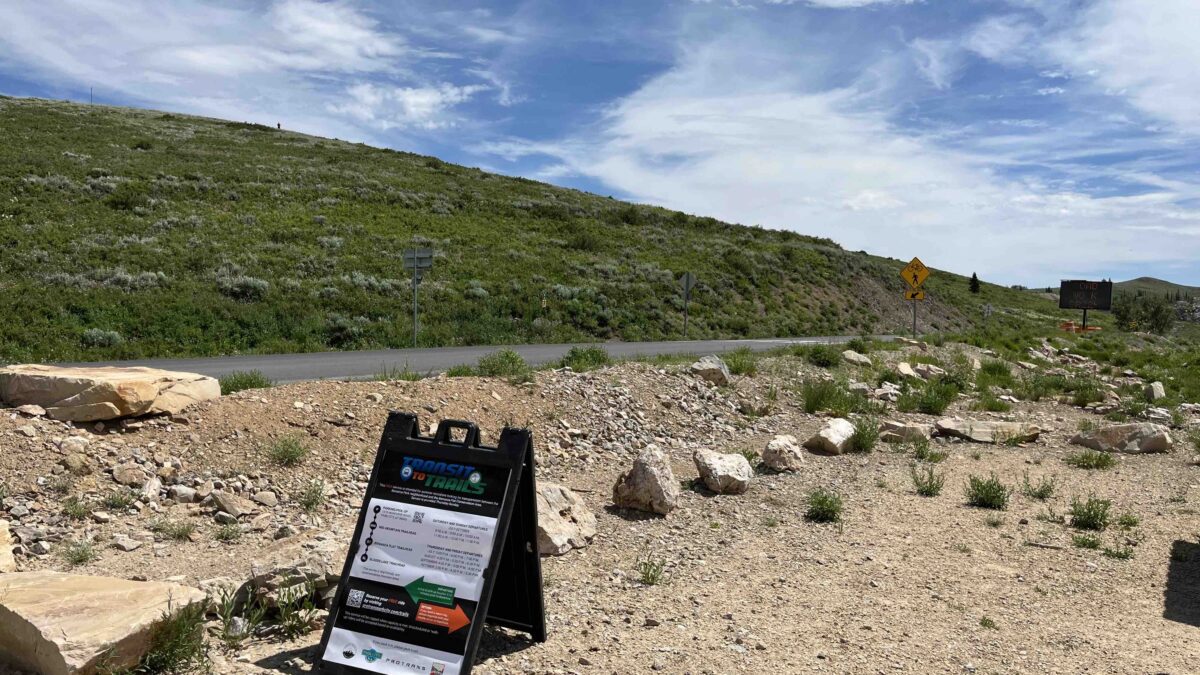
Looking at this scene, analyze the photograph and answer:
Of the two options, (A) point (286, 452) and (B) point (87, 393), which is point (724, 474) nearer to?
(A) point (286, 452)

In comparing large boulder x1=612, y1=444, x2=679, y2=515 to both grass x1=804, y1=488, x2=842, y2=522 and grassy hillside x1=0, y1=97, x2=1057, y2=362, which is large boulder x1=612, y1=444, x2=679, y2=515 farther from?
grassy hillside x1=0, y1=97, x2=1057, y2=362

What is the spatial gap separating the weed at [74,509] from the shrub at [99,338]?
13.4m

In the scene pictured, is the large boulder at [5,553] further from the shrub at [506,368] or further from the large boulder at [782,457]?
the large boulder at [782,457]

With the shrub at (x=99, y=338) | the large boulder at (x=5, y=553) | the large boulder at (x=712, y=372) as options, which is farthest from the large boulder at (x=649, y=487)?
the shrub at (x=99, y=338)

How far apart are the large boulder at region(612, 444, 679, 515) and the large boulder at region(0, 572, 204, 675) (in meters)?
3.95

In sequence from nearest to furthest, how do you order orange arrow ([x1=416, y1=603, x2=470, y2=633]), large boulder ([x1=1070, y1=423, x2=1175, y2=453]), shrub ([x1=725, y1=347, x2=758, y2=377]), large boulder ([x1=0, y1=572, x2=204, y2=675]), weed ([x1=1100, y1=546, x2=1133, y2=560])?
large boulder ([x1=0, y1=572, x2=204, y2=675]) < orange arrow ([x1=416, y1=603, x2=470, y2=633]) < weed ([x1=1100, y1=546, x2=1133, y2=560]) < large boulder ([x1=1070, y1=423, x2=1175, y2=453]) < shrub ([x1=725, y1=347, x2=758, y2=377])

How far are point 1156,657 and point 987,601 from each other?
1.02 meters

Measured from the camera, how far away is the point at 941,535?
6.93 metres

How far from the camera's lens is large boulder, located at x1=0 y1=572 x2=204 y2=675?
3455 millimetres

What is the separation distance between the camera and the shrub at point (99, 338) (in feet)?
59.1

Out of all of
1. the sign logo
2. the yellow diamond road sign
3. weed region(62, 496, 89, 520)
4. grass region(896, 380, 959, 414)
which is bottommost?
weed region(62, 496, 89, 520)

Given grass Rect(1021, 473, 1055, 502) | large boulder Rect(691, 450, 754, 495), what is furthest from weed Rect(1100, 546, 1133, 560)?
large boulder Rect(691, 450, 754, 495)

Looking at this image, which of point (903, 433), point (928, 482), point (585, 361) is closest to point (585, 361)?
Result: point (585, 361)

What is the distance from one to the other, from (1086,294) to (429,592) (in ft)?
176
